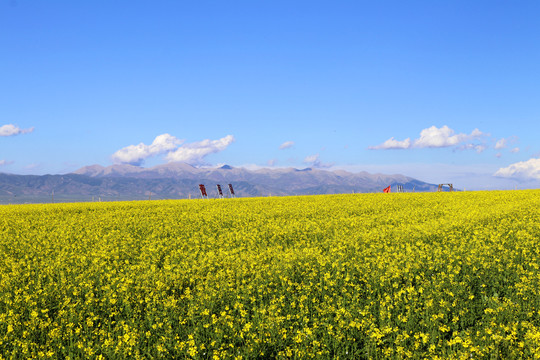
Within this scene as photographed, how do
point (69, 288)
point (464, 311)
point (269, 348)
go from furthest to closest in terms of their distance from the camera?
point (69, 288)
point (464, 311)
point (269, 348)

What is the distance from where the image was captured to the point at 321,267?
32.6 ft

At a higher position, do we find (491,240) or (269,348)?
(491,240)

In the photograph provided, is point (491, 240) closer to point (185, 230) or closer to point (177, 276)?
point (177, 276)

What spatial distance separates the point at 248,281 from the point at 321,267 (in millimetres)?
1842

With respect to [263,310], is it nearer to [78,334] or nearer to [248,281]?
[248,281]

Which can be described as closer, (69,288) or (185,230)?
(69,288)

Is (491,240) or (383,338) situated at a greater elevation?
(491,240)

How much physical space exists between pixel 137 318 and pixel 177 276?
1931 millimetres

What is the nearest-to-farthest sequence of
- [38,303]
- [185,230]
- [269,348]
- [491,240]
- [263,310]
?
1. [269,348]
2. [263,310]
3. [38,303]
4. [491,240]
5. [185,230]

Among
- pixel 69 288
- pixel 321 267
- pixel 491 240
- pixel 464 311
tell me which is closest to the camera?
pixel 464 311

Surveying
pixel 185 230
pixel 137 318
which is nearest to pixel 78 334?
pixel 137 318

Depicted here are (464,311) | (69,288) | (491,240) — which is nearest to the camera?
(464,311)

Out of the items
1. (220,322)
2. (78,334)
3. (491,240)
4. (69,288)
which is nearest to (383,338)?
(220,322)

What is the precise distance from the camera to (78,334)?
6.97 meters
